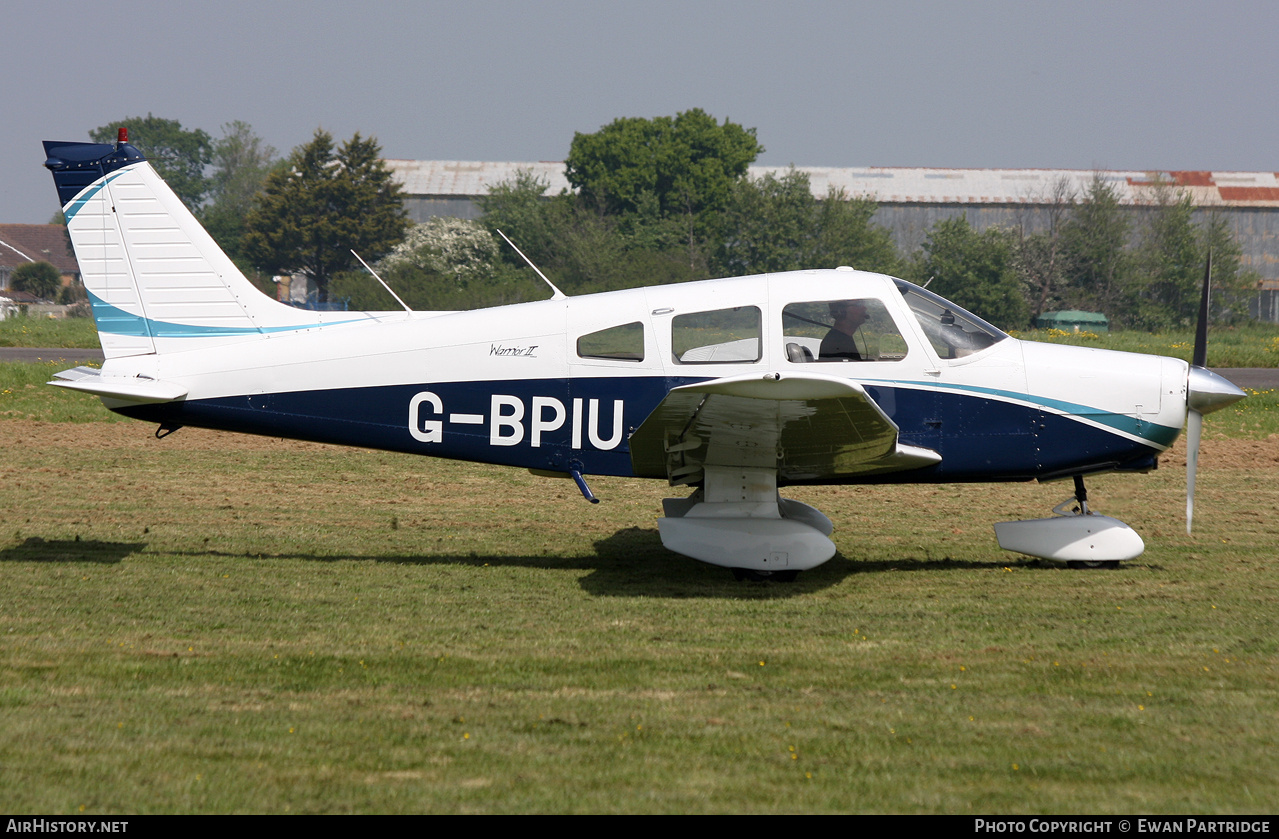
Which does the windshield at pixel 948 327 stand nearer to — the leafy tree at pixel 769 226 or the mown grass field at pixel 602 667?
the mown grass field at pixel 602 667

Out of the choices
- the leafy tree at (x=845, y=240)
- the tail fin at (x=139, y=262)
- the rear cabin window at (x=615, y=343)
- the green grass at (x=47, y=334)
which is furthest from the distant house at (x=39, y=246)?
the rear cabin window at (x=615, y=343)

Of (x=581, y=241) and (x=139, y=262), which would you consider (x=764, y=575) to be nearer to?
(x=139, y=262)

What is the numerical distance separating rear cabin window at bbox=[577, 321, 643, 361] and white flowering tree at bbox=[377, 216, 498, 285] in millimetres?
42365

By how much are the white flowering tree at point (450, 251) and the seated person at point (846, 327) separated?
141ft

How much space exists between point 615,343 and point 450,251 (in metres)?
47.0

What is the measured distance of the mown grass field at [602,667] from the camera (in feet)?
13.1

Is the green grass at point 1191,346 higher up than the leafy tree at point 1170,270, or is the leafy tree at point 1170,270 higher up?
the leafy tree at point 1170,270

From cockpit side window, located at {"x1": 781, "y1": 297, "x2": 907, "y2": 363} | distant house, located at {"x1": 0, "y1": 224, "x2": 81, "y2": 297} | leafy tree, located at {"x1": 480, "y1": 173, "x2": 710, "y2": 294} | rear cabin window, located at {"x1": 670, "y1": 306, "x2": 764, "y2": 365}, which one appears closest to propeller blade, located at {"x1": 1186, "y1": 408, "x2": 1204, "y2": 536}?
cockpit side window, located at {"x1": 781, "y1": 297, "x2": 907, "y2": 363}

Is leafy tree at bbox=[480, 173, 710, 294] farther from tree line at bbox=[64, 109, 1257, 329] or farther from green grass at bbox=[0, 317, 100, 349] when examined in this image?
green grass at bbox=[0, 317, 100, 349]

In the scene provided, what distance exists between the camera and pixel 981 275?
51.7 meters

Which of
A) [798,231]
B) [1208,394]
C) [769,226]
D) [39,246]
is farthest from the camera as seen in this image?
[39,246]

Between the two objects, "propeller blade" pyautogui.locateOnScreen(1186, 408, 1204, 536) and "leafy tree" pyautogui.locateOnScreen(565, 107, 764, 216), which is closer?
"propeller blade" pyautogui.locateOnScreen(1186, 408, 1204, 536)

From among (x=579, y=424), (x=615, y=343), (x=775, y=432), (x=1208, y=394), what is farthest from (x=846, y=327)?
(x=1208, y=394)

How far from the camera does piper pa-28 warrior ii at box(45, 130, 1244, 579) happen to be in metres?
7.73
